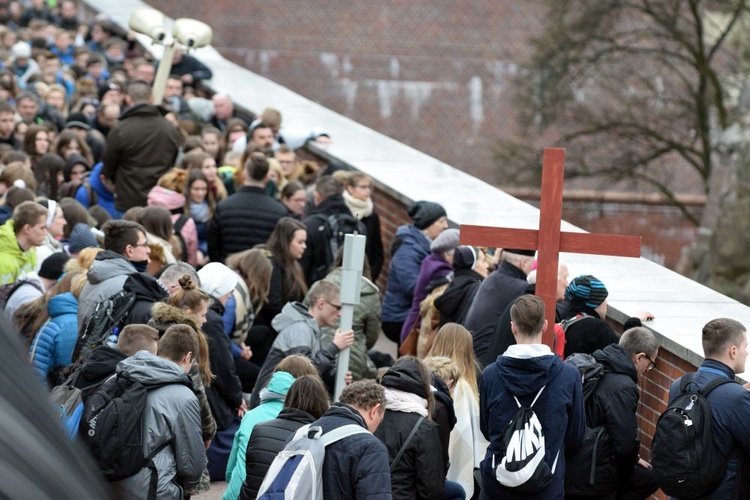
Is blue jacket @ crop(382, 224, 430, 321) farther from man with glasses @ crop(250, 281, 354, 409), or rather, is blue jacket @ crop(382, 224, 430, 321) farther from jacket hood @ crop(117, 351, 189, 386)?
jacket hood @ crop(117, 351, 189, 386)

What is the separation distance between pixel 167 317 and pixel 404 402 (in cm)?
132

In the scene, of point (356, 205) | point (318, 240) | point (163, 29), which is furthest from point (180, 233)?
point (163, 29)

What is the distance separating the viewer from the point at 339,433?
4641 millimetres

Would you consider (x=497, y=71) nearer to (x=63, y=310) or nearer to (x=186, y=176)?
(x=186, y=176)

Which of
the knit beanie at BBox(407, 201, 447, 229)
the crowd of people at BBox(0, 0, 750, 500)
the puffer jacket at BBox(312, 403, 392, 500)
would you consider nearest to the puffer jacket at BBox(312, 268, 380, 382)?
the crowd of people at BBox(0, 0, 750, 500)

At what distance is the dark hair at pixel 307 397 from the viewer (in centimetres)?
516

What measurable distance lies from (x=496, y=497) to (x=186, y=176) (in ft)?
16.4

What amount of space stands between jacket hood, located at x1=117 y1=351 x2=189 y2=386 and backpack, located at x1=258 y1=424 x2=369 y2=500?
2.89 feet

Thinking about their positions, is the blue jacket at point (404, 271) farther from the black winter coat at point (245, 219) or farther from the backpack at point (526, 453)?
the backpack at point (526, 453)

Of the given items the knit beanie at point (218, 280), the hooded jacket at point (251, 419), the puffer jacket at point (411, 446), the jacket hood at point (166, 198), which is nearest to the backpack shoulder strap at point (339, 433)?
the puffer jacket at point (411, 446)

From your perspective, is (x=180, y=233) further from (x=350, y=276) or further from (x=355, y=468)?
(x=355, y=468)

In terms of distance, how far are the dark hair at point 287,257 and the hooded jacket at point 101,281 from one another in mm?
1976

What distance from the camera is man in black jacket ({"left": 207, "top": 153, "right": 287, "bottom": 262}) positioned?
30.8 feet

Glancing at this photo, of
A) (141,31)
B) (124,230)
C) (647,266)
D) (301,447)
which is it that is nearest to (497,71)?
(141,31)
